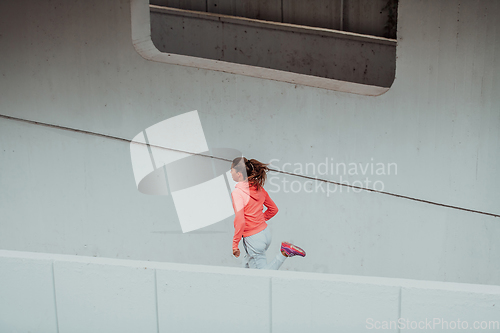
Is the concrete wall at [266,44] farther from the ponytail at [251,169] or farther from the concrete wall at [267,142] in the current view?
the ponytail at [251,169]

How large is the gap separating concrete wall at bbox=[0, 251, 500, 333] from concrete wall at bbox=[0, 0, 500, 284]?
2.66m

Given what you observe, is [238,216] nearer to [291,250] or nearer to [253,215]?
[253,215]

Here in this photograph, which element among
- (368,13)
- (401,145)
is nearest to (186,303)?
(401,145)

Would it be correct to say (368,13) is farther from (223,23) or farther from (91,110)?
(91,110)

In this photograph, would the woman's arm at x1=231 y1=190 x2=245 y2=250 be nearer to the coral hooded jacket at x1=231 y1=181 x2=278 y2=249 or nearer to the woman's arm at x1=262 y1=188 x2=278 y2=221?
the coral hooded jacket at x1=231 y1=181 x2=278 y2=249

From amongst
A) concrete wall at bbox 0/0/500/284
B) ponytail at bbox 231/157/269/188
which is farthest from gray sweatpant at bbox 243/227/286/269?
concrete wall at bbox 0/0/500/284

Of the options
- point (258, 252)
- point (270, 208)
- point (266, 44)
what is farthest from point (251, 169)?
point (266, 44)

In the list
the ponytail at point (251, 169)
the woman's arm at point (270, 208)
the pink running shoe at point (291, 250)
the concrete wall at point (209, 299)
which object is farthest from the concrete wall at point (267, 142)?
the concrete wall at point (209, 299)

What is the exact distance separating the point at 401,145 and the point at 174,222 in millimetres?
3437

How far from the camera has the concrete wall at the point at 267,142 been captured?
15.2 ft

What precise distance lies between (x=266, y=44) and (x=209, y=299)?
5.52m

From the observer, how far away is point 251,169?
141 inches

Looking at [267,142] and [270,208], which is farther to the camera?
[267,142]

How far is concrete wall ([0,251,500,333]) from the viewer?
2154mm
